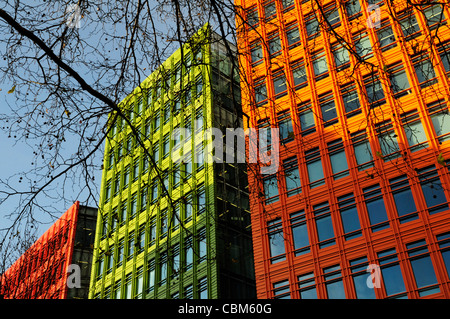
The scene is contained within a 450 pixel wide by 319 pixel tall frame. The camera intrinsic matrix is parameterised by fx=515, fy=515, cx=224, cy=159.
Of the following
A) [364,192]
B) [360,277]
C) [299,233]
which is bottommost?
[360,277]

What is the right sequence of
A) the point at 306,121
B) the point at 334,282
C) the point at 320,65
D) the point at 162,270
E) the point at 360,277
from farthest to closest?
the point at 162,270, the point at 320,65, the point at 306,121, the point at 334,282, the point at 360,277

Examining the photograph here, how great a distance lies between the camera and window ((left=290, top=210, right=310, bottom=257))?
27.2 m

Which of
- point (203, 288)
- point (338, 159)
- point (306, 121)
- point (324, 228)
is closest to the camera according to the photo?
point (324, 228)

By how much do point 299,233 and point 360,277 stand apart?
4.44 m

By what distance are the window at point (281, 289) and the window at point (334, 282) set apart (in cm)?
223

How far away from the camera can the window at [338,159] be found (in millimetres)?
27855

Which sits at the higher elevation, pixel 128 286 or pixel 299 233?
pixel 128 286

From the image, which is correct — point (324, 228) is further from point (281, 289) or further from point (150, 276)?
point (150, 276)

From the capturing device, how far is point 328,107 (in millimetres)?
30281

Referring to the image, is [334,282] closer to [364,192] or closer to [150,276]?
[364,192]

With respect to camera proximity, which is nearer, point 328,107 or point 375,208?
point 375,208

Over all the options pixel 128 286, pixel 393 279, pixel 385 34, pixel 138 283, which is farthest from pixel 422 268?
pixel 128 286

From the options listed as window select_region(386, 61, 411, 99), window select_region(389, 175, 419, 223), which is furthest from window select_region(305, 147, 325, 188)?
window select_region(386, 61, 411, 99)

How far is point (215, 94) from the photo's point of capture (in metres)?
6.79
